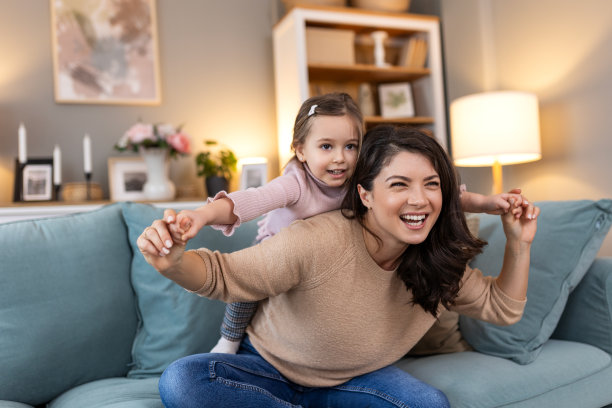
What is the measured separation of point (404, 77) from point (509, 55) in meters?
0.79

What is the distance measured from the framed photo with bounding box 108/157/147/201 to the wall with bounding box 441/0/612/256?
2.02 metres

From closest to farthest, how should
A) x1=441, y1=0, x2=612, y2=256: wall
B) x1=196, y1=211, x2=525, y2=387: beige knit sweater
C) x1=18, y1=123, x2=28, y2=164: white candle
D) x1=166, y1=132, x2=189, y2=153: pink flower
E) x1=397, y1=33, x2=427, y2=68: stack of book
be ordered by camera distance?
x1=196, y1=211, x2=525, y2=387: beige knit sweater
x1=441, y1=0, x2=612, y2=256: wall
x1=18, y1=123, x2=28, y2=164: white candle
x1=166, y1=132, x2=189, y2=153: pink flower
x1=397, y1=33, x2=427, y2=68: stack of book

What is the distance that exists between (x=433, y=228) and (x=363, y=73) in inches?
95.4

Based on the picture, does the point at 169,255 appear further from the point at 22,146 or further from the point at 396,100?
the point at 396,100

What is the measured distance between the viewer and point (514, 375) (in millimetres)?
1448

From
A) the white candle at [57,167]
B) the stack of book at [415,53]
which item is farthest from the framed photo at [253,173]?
the stack of book at [415,53]

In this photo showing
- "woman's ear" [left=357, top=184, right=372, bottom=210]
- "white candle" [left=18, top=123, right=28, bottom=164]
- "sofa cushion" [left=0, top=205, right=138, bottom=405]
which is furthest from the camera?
"white candle" [left=18, top=123, right=28, bottom=164]

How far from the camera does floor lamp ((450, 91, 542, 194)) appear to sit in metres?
2.62

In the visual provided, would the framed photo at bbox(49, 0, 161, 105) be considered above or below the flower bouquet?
above

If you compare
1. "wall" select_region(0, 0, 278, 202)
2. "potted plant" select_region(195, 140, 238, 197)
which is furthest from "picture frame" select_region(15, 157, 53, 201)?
"potted plant" select_region(195, 140, 238, 197)

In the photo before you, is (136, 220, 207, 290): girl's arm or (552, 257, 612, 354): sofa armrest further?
(552, 257, 612, 354): sofa armrest

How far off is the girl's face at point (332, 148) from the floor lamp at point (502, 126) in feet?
4.54

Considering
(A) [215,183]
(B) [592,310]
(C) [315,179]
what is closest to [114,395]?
(C) [315,179]

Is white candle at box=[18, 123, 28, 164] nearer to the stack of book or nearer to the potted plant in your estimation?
the potted plant
